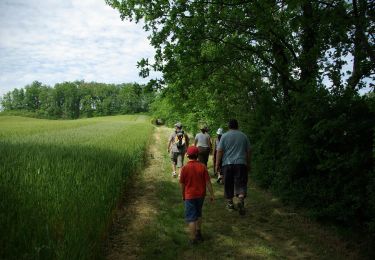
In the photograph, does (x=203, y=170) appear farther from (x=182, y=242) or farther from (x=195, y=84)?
(x=195, y=84)

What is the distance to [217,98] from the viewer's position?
60.3ft

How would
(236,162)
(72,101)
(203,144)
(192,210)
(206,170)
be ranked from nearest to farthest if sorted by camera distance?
(192,210), (206,170), (236,162), (203,144), (72,101)

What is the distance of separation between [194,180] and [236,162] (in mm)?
2070

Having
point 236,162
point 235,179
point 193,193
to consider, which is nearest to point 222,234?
point 193,193

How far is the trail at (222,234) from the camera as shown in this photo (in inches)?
238

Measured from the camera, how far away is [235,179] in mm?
8383

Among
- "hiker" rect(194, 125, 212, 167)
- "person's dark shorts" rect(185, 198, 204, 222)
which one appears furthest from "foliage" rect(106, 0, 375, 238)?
"person's dark shorts" rect(185, 198, 204, 222)

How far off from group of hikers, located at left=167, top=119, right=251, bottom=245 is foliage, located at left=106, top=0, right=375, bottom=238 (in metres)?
1.36

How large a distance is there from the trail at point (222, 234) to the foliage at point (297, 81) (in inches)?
24.1

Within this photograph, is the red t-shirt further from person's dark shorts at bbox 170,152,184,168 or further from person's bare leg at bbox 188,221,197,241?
person's dark shorts at bbox 170,152,184,168

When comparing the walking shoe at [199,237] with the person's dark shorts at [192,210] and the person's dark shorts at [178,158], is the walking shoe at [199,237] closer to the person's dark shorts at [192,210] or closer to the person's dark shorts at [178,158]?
the person's dark shorts at [192,210]

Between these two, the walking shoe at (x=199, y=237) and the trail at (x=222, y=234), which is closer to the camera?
the trail at (x=222, y=234)

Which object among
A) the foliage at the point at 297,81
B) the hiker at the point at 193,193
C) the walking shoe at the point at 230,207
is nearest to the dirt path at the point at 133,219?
the hiker at the point at 193,193

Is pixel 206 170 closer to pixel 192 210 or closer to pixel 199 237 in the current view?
pixel 192 210
